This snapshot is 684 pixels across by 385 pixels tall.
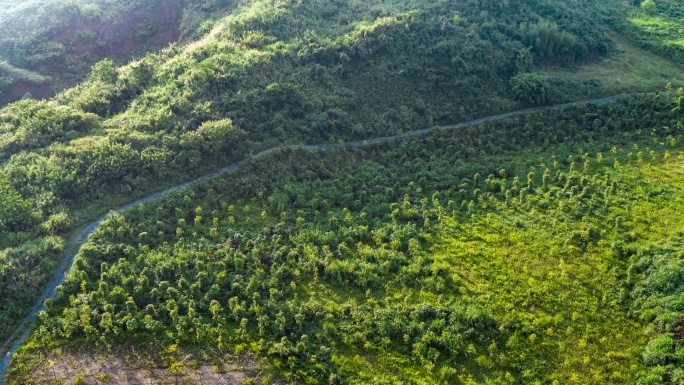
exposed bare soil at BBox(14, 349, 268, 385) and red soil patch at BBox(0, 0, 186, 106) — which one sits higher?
red soil patch at BBox(0, 0, 186, 106)

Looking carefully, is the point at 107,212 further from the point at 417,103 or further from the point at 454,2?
the point at 454,2

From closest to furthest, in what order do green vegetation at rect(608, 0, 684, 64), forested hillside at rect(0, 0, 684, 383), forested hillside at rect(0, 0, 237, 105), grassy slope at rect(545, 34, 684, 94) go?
forested hillside at rect(0, 0, 684, 383)
grassy slope at rect(545, 34, 684, 94)
forested hillside at rect(0, 0, 237, 105)
green vegetation at rect(608, 0, 684, 64)

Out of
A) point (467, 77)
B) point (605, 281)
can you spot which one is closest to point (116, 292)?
point (605, 281)

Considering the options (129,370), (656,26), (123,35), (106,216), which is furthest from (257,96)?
(656,26)

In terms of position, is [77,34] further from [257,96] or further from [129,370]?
[129,370]

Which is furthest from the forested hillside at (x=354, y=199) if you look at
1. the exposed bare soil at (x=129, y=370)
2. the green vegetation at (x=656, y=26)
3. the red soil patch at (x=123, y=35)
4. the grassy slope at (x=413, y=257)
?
the green vegetation at (x=656, y=26)

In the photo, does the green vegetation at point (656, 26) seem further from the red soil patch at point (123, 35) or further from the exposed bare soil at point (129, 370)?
the exposed bare soil at point (129, 370)

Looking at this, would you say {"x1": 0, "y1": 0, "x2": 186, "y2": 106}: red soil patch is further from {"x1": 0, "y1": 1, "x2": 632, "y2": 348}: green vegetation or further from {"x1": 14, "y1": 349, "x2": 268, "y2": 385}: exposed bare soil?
{"x1": 14, "y1": 349, "x2": 268, "y2": 385}: exposed bare soil

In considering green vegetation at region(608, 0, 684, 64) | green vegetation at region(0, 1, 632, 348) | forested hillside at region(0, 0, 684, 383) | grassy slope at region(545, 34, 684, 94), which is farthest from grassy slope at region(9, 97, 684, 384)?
green vegetation at region(608, 0, 684, 64)

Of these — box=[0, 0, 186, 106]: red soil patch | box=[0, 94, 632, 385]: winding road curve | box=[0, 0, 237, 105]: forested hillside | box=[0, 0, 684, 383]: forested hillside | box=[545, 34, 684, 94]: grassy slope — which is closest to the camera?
box=[0, 94, 632, 385]: winding road curve
